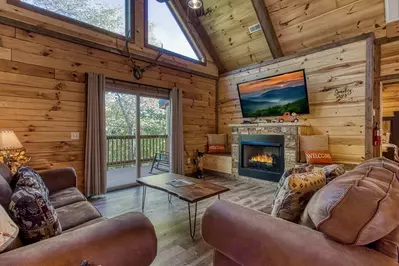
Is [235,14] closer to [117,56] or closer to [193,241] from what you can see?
[117,56]

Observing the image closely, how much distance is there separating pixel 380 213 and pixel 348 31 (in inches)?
157

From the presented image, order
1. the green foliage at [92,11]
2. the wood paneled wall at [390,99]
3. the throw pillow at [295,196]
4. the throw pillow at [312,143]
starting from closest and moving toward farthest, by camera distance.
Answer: the throw pillow at [295,196]
the green foliage at [92,11]
the throw pillow at [312,143]
the wood paneled wall at [390,99]

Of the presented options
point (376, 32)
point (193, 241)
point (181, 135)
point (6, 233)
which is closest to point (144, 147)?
point (181, 135)

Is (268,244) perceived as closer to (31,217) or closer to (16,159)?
(31,217)

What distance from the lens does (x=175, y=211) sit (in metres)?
2.97

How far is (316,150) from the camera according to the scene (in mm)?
3852

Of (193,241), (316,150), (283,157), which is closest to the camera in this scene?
(193,241)

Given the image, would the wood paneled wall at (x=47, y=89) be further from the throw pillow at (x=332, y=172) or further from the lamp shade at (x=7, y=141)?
the throw pillow at (x=332, y=172)

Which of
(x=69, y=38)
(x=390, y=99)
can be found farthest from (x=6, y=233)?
(x=390, y=99)

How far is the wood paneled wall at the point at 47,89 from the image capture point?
9.64ft

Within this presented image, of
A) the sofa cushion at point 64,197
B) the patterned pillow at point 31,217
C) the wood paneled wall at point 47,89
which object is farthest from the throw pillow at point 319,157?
the patterned pillow at point 31,217

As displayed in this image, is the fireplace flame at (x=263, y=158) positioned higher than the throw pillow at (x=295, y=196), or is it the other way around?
the throw pillow at (x=295, y=196)

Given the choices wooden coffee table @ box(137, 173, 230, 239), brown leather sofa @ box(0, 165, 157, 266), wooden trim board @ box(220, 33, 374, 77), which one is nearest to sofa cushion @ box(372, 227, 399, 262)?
brown leather sofa @ box(0, 165, 157, 266)

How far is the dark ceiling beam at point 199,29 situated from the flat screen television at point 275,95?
101 cm
